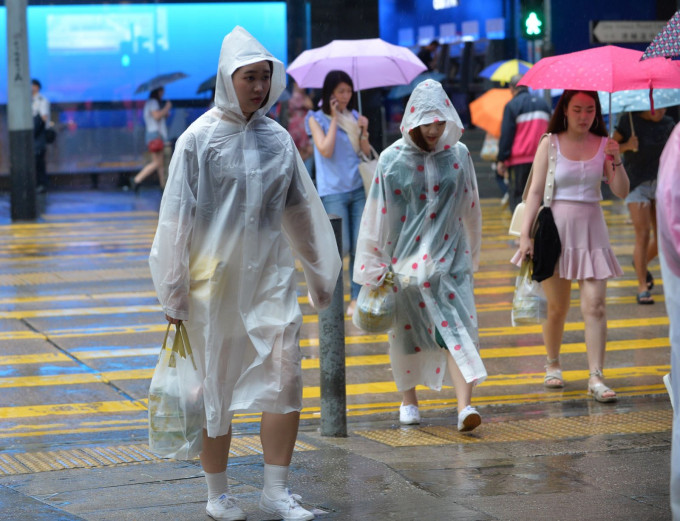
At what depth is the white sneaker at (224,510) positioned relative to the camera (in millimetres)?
4730

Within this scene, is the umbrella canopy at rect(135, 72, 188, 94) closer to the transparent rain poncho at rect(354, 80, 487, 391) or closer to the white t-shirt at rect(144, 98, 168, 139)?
the white t-shirt at rect(144, 98, 168, 139)

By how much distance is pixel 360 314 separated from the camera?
21.7 feet

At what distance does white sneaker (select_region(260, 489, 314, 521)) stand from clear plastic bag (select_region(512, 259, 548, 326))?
2898 mm

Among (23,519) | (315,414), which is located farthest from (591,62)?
(23,519)

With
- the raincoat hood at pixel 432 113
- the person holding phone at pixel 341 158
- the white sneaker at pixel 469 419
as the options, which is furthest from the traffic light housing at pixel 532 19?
the white sneaker at pixel 469 419

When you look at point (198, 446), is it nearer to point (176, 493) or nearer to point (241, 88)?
point (176, 493)

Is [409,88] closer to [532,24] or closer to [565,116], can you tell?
[532,24]

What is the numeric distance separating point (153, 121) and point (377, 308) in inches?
698

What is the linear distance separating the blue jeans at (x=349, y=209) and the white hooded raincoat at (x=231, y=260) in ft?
17.2

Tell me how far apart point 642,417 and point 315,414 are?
1.86 meters

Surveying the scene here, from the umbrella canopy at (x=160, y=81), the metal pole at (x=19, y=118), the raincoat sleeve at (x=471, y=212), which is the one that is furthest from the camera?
the umbrella canopy at (x=160, y=81)

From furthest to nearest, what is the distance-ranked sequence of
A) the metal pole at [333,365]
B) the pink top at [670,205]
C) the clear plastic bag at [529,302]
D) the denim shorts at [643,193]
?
the denim shorts at [643,193] < the clear plastic bag at [529,302] < the metal pole at [333,365] < the pink top at [670,205]

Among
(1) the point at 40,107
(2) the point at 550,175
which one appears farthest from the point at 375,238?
(1) the point at 40,107

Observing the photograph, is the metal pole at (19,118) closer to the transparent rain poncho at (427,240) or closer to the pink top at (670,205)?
the transparent rain poncho at (427,240)
